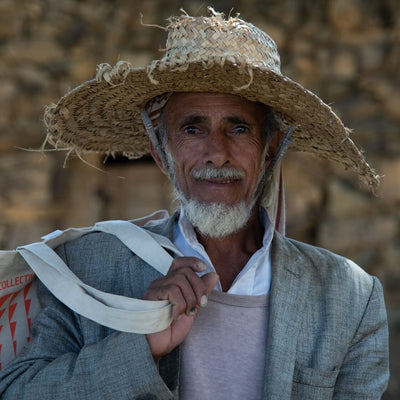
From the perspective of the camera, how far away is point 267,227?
279 cm

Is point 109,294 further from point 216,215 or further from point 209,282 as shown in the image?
point 216,215

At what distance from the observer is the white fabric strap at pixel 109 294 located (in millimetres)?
2178

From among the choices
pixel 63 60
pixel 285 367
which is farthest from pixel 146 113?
pixel 63 60

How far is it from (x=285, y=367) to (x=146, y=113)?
1.15 meters

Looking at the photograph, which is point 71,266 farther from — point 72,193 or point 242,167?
point 72,193

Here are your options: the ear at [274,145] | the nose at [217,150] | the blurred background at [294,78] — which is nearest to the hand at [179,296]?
the nose at [217,150]

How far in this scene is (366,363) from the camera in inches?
98.9

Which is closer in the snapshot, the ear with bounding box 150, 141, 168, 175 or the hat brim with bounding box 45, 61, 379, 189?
the hat brim with bounding box 45, 61, 379, 189

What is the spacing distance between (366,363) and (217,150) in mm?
935

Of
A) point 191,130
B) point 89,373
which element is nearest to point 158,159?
point 191,130

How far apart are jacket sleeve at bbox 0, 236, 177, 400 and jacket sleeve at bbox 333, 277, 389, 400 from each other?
0.68m

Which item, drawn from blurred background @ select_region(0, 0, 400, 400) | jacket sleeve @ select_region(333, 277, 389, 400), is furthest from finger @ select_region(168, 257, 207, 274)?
blurred background @ select_region(0, 0, 400, 400)

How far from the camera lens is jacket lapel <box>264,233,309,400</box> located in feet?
7.78

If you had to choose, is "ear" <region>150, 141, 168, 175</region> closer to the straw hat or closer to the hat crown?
the straw hat
